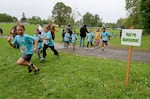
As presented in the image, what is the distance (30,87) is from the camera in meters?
8.11

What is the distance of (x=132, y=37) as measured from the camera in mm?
7184

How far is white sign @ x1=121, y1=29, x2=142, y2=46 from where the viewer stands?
702 centimetres

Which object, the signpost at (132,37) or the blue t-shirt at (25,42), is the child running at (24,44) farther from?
the signpost at (132,37)

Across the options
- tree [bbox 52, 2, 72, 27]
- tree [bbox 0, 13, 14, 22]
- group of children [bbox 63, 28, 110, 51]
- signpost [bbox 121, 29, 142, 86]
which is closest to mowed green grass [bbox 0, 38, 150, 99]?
signpost [bbox 121, 29, 142, 86]

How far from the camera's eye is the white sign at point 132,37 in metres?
7.02

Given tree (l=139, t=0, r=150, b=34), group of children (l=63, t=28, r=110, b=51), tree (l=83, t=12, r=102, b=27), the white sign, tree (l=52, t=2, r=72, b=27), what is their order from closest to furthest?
1. the white sign
2. group of children (l=63, t=28, r=110, b=51)
3. tree (l=139, t=0, r=150, b=34)
4. tree (l=83, t=12, r=102, b=27)
5. tree (l=52, t=2, r=72, b=27)

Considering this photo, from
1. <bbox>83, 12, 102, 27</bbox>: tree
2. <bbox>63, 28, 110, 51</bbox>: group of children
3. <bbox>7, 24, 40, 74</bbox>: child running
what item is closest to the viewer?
<bbox>7, 24, 40, 74</bbox>: child running

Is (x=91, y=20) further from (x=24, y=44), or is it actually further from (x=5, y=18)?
(x=24, y=44)

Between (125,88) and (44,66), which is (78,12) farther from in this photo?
(125,88)

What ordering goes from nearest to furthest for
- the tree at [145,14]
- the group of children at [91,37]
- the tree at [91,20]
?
1. the group of children at [91,37]
2. the tree at [145,14]
3. the tree at [91,20]

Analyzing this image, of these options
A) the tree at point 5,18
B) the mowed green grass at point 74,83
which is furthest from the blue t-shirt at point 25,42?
the tree at point 5,18

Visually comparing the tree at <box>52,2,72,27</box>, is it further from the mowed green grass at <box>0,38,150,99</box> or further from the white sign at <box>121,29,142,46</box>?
the white sign at <box>121,29,142,46</box>

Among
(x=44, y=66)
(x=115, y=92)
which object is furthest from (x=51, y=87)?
(x=44, y=66)

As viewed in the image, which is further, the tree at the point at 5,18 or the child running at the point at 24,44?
the tree at the point at 5,18
